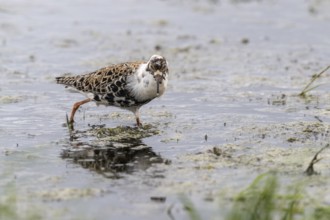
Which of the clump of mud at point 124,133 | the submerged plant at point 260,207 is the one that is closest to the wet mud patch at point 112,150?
the clump of mud at point 124,133

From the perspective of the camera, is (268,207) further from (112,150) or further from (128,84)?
(128,84)

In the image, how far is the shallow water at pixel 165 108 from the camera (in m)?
8.80

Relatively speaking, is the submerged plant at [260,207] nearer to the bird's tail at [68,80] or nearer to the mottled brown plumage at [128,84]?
the mottled brown plumage at [128,84]

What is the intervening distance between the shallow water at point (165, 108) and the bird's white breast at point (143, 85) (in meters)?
0.66

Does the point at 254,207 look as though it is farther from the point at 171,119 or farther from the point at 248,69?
the point at 248,69

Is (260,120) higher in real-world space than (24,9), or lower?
lower

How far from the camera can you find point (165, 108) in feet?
42.9

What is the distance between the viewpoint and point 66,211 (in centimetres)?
Answer: 807

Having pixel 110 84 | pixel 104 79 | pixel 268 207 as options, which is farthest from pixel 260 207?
pixel 104 79

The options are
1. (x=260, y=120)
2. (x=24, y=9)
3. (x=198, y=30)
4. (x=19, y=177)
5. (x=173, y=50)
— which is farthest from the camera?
(x=24, y=9)

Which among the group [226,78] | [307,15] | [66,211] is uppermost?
[307,15]

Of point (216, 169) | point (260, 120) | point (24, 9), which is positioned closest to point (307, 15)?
point (24, 9)

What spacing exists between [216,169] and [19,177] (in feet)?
7.82

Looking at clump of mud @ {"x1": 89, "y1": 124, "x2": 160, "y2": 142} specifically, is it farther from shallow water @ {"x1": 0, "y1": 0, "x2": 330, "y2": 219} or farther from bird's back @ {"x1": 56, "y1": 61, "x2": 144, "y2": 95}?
bird's back @ {"x1": 56, "y1": 61, "x2": 144, "y2": 95}
